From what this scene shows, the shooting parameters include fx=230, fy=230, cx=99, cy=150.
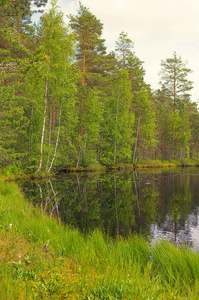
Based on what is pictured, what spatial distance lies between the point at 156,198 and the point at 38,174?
11886 millimetres

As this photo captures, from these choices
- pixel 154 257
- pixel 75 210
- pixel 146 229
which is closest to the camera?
pixel 154 257

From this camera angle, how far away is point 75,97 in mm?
26484

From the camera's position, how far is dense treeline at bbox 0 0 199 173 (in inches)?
689

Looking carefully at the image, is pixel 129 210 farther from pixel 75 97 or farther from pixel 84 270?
pixel 75 97

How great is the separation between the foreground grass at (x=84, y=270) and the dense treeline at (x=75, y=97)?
5.02m

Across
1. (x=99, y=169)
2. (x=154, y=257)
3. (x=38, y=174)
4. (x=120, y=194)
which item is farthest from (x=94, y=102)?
(x=154, y=257)

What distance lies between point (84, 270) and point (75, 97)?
23.8 metres

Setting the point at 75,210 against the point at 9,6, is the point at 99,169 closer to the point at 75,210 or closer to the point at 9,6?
the point at 75,210

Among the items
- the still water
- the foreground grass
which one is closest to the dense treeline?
the foreground grass

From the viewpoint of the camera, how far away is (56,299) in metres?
3.27

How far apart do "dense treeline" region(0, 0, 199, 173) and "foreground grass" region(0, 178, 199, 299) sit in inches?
198

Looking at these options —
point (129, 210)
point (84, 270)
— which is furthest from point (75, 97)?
point (84, 270)

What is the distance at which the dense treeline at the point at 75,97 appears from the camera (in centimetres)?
1750

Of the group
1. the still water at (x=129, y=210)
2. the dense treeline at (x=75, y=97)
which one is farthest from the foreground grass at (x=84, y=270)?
the dense treeline at (x=75, y=97)
